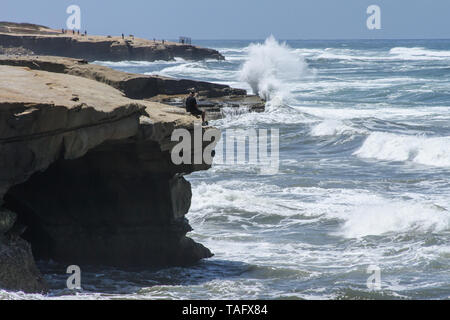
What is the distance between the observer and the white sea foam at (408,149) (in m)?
23.1

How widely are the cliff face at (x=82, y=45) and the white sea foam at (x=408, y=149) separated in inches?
1975

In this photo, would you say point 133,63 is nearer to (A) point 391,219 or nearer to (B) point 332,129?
(B) point 332,129

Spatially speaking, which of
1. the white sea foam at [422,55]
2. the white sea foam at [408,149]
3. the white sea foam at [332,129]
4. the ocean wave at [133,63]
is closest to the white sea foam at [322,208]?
the white sea foam at [408,149]

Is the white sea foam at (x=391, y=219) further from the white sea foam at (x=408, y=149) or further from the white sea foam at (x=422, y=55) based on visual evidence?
the white sea foam at (x=422, y=55)

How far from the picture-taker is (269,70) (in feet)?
150

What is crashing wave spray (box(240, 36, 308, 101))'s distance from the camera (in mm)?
43094

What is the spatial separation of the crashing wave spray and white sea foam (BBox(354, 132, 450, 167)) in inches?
537

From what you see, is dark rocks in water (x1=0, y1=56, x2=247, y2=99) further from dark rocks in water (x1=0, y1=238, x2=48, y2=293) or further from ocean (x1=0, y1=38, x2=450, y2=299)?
dark rocks in water (x1=0, y1=238, x2=48, y2=293)

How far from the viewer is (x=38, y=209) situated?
468 inches

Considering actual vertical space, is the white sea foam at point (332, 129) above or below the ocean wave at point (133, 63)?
above

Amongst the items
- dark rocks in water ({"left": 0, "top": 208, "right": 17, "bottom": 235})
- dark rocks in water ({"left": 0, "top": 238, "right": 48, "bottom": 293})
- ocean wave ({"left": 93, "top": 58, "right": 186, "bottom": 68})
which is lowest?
ocean wave ({"left": 93, "top": 58, "right": 186, "bottom": 68})

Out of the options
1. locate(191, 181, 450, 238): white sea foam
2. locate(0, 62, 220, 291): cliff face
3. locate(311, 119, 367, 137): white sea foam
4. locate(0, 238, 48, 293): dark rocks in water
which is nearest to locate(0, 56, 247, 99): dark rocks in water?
locate(0, 62, 220, 291): cliff face
